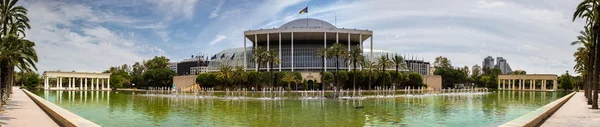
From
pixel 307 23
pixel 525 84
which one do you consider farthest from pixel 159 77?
pixel 525 84

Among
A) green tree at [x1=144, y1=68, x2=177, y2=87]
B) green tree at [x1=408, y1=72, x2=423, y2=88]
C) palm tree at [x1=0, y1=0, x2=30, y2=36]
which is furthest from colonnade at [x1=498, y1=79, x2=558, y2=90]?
palm tree at [x1=0, y1=0, x2=30, y2=36]

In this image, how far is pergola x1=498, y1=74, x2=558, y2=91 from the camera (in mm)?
119650

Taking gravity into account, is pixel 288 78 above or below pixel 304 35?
below

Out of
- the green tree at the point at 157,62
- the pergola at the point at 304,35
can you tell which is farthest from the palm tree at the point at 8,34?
the green tree at the point at 157,62

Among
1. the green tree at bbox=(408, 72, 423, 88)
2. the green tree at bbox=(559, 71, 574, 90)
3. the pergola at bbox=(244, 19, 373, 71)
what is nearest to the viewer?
the green tree at bbox=(408, 72, 423, 88)

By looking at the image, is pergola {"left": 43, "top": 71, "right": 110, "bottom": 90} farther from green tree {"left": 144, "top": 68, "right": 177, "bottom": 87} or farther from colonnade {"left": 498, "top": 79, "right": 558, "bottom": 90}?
colonnade {"left": 498, "top": 79, "right": 558, "bottom": 90}

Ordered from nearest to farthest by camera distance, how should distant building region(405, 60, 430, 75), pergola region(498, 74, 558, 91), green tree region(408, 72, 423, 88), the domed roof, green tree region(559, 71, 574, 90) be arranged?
green tree region(408, 72, 423, 88), green tree region(559, 71, 574, 90), pergola region(498, 74, 558, 91), the domed roof, distant building region(405, 60, 430, 75)

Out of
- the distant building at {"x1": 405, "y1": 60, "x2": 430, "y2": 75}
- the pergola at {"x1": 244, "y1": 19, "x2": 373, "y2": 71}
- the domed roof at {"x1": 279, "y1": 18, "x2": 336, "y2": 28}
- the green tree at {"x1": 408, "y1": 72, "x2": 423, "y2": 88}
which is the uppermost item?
the domed roof at {"x1": 279, "y1": 18, "x2": 336, "y2": 28}

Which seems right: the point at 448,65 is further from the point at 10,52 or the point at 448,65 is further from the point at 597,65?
the point at 10,52

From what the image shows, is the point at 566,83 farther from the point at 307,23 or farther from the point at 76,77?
the point at 76,77

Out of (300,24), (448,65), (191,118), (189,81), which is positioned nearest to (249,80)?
(189,81)

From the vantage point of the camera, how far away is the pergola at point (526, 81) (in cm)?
11965

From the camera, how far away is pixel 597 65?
1325 inches

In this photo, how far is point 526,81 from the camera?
131 meters
